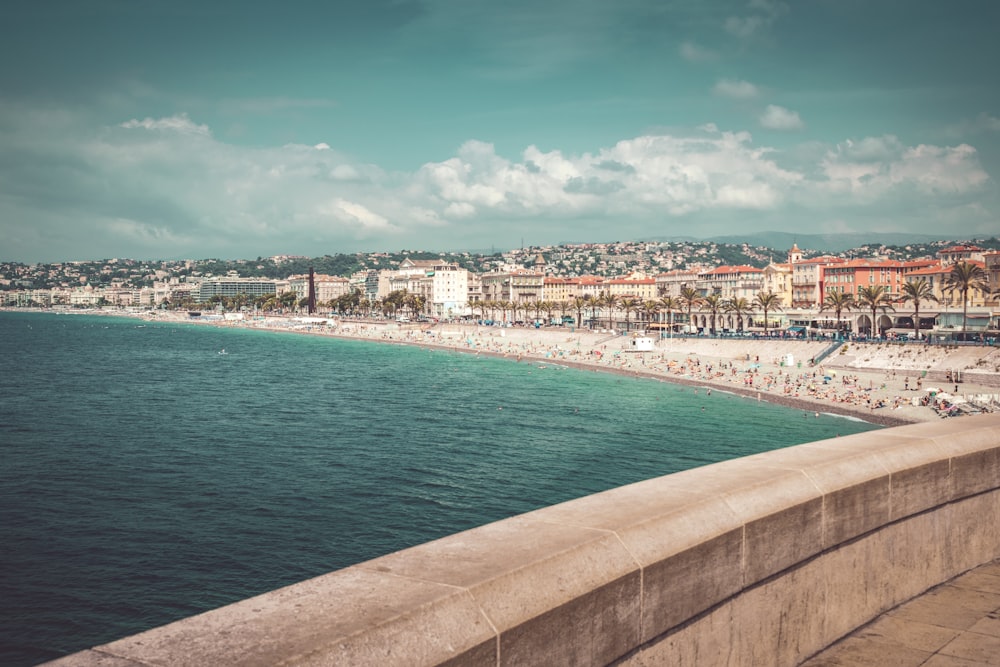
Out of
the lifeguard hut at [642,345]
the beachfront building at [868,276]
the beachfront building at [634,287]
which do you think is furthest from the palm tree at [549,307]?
the lifeguard hut at [642,345]

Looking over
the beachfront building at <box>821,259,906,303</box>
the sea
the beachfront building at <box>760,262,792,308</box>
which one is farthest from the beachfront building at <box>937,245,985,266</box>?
the sea

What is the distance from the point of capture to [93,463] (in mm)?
34125

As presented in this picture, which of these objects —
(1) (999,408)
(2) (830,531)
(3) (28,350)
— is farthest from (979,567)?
(3) (28,350)

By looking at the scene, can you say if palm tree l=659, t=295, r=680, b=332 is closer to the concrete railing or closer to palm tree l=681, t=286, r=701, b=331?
palm tree l=681, t=286, r=701, b=331

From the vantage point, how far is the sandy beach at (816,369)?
158ft

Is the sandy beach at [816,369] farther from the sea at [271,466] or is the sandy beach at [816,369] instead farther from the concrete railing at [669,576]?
the concrete railing at [669,576]

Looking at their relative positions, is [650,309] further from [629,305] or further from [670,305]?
[670,305]

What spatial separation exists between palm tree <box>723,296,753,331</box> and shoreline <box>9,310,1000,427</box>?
16954 mm

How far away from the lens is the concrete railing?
103 inches

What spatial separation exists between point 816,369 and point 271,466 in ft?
164

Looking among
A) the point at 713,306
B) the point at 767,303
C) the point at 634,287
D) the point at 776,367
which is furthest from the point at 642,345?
the point at 634,287

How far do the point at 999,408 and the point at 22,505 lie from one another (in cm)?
4573

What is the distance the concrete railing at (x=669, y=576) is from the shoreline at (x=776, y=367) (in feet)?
139

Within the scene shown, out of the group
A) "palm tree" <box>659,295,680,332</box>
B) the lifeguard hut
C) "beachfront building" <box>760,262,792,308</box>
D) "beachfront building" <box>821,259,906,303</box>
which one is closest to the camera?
the lifeguard hut
